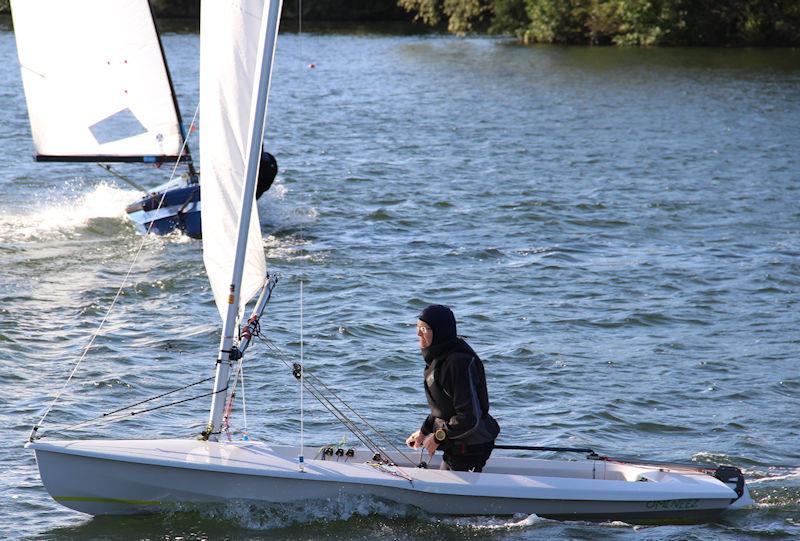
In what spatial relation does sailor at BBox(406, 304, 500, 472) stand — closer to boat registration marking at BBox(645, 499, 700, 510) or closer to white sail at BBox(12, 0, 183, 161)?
boat registration marking at BBox(645, 499, 700, 510)

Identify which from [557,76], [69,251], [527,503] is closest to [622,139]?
[557,76]

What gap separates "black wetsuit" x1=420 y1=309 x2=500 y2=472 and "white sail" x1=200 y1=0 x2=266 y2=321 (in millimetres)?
1377

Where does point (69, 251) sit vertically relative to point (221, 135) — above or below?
below

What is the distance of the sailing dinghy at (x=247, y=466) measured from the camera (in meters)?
7.79

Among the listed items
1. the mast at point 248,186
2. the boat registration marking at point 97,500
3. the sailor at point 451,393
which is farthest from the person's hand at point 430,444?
the boat registration marking at point 97,500

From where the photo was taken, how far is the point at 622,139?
86.9 feet

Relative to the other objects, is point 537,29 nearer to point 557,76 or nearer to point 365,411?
point 557,76

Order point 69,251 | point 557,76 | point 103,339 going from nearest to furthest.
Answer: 1. point 103,339
2. point 69,251
3. point 557,76

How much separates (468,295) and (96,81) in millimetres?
6031

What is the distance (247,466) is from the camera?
7816mm

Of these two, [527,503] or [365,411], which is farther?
[365,411]

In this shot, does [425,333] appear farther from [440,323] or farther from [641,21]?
[641,21]

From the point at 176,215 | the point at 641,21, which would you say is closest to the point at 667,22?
the point at 641,21

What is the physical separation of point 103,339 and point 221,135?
16.5ft
